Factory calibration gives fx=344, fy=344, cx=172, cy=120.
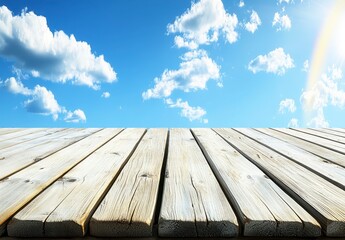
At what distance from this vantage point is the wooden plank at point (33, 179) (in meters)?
1.10

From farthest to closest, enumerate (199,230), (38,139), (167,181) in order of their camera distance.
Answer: (38,139), (167,181), (199,230)

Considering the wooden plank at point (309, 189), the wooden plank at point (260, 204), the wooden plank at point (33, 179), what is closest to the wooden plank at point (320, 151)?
the wooden plank at point (309, 189)

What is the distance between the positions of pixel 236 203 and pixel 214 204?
0.07 metres

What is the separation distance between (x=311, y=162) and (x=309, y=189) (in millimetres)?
591

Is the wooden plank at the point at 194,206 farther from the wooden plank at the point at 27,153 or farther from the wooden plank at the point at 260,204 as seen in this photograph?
the wooden plank at the point at 27,153

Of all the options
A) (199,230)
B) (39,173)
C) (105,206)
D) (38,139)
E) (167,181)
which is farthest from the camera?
(38,139)

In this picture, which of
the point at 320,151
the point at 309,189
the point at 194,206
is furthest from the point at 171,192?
the point at 320,151

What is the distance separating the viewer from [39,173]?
1515 mm

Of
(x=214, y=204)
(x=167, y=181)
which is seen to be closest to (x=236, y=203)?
(x=214, y=204)

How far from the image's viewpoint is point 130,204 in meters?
1.07

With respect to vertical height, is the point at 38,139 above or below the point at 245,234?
above

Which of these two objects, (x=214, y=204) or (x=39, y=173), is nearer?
(x=214, y=204)

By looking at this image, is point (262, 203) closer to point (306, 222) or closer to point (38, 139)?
point (306, 222)

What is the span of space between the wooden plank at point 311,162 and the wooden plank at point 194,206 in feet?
1.72
